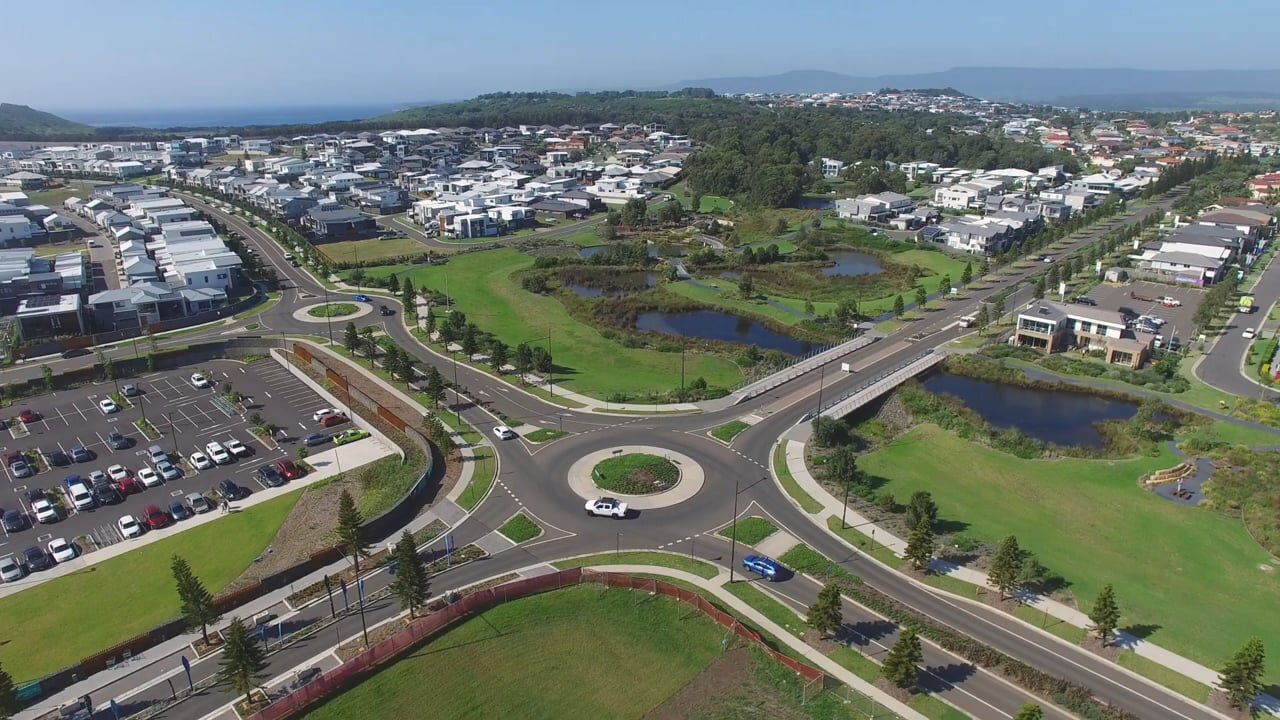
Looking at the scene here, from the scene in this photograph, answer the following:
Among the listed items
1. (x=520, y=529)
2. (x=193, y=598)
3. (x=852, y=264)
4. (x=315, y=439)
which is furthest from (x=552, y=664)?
(x=852, y=264)

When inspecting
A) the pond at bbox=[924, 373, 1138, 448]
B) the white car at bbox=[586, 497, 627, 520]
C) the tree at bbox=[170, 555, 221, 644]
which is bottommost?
the pond at bbox=[924, 373, 1138, 448]

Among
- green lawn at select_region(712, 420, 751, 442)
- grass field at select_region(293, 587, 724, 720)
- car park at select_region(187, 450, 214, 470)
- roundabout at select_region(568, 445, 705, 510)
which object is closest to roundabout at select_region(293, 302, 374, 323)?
car park at select_region(187, 450, 214, 470)

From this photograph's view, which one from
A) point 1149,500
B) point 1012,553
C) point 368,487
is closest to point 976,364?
point 1149,500

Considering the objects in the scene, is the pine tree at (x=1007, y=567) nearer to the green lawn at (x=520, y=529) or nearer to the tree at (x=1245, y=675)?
the tree at (x=1245, y=675)

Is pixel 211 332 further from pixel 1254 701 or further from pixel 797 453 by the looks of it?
pixel 1254 701

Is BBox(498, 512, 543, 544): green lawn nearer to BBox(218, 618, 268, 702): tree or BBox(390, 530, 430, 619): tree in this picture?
BBox(390, 530, 430, 619): tree

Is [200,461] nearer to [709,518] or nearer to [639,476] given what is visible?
[639,476]

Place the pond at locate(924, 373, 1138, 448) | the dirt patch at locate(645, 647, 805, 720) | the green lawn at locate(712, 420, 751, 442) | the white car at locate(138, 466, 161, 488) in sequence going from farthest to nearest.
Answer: the pond at locate(924, 373, 1138, 448) < the green lawn at locate(712, 420, 751, 442) < the white car at locate(138, 466, 161, 488) < the dirt patch at locate(645, 647, 805, 720)

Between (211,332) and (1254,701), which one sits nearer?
(1254,701)
